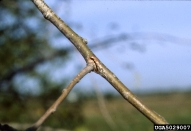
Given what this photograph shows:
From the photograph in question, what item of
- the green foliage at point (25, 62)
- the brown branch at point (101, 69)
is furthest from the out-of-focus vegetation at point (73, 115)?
the brown branch at point (101, 69)

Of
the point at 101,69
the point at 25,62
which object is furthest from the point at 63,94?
the point at 25,62

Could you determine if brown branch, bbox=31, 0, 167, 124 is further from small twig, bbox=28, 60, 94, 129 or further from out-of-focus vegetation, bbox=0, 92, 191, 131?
out-of-focus vegetation, bbox=0, 92, 191, 131

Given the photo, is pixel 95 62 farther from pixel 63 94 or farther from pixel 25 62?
pixel 25 62

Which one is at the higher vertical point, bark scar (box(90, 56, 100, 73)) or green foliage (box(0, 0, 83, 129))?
green foliage (box(0, 0, 83, 129))

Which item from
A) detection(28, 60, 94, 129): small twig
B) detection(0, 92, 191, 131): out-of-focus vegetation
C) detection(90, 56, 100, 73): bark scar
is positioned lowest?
detection(28, 60, 94, 129): small twig

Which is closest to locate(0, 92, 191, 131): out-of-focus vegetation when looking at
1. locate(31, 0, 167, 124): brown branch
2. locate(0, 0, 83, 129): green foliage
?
locate(0, 0, 83, 129): green foliage

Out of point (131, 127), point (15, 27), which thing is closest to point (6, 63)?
point (15, 27)

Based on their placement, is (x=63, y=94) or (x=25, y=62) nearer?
(x=63, y=94)

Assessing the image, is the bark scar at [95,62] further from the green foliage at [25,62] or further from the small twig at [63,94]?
the green foliage at [25,62]
